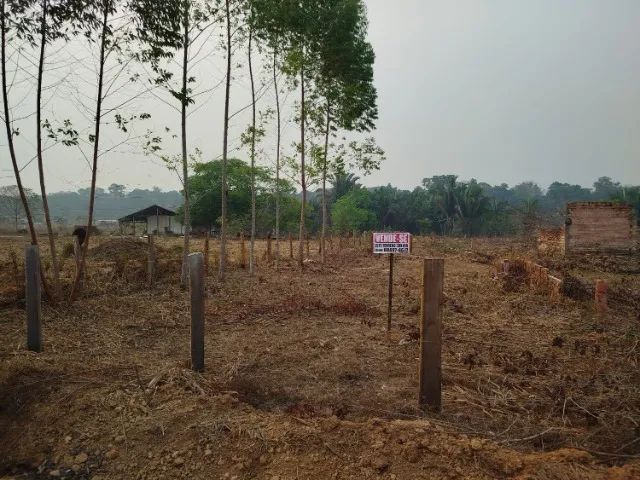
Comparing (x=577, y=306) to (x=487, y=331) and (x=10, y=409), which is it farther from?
(x=10, y=409)

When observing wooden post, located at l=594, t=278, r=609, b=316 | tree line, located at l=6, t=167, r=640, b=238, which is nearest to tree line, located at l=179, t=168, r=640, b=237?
tree line, located at l=6, t=167, r=640, b=238

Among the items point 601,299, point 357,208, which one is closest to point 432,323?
point 601,299

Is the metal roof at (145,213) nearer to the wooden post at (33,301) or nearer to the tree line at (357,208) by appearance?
the tree line at (357,208)

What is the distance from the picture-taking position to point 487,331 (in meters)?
6.68

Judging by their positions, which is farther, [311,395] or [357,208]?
[357,208]

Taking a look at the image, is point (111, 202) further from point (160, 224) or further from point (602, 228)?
point (602, 228)

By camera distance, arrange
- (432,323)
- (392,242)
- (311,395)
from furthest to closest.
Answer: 1. (392,242)
2. (311,395)
3. (432,323)

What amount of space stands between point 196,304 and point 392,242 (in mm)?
2953

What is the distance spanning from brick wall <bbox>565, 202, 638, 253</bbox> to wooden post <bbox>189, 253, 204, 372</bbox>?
1836 centimetres

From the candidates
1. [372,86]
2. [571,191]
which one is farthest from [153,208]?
[571,191]

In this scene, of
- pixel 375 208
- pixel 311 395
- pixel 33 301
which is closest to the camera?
pixel 311 395

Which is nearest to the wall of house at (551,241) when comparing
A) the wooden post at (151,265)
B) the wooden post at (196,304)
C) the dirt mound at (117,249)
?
the wooden post at (151,265)

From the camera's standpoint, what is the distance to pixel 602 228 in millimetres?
18203

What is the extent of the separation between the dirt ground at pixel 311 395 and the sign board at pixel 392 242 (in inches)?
50.9
